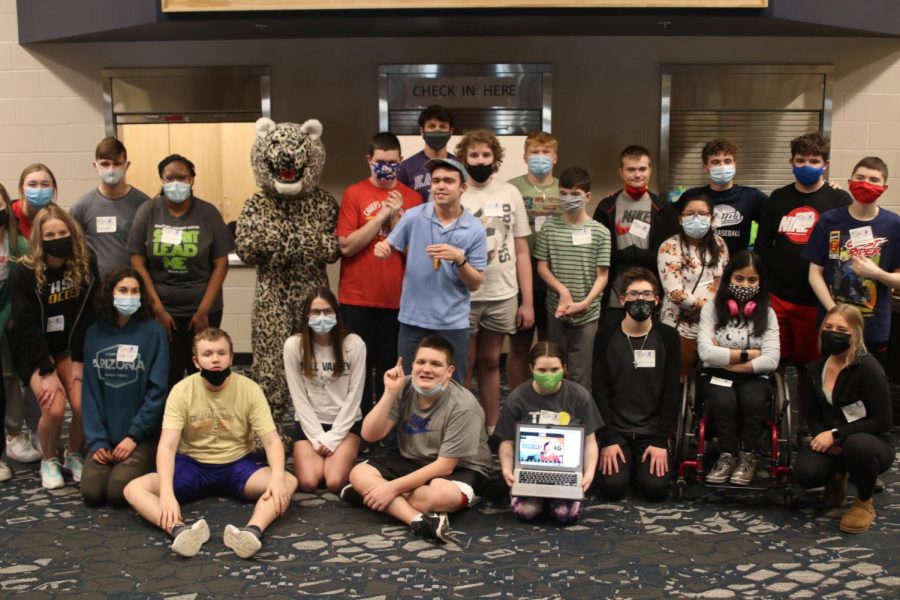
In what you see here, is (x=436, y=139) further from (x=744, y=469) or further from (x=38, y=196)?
(x=744, y=469)

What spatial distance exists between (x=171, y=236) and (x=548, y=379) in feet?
6.39

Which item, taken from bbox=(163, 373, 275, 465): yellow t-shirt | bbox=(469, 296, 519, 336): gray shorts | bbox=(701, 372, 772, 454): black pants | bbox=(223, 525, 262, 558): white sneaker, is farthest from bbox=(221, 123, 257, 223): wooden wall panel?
bbox=(701, 372, 772, 454): black pants

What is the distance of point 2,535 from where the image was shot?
3742 mm

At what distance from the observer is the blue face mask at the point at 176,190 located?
4566mm

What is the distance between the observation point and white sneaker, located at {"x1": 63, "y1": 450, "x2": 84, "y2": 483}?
4363 mm

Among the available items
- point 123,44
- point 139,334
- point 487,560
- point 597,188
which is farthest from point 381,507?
point 123,44

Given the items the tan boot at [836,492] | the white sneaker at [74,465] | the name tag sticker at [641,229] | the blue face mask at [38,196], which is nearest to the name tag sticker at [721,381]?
the tan boot at [836,492]

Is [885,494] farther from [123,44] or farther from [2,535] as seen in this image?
[123,44]

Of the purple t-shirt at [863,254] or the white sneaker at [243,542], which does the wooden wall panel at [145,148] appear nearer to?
the white sneaker at [243,542]

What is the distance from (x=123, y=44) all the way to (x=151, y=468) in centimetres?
337

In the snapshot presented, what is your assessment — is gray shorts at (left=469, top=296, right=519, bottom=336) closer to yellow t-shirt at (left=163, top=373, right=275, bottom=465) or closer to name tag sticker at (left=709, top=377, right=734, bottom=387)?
name tag sticker at (left=709, top=377, right=734, bottom=387)

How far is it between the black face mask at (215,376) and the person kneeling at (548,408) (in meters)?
1.14

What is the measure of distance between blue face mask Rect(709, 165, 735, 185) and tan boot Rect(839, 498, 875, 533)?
1718 millimetres

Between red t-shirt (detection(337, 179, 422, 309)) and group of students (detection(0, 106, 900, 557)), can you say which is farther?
red t-shirt (detection(337, 179, 422, 309))
